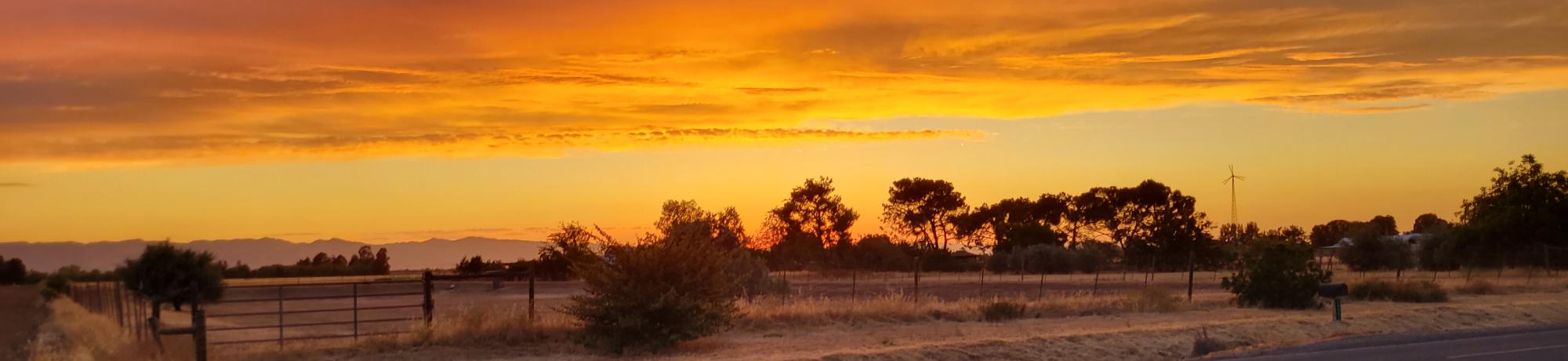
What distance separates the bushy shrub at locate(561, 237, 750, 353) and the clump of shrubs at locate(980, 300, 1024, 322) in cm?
1122

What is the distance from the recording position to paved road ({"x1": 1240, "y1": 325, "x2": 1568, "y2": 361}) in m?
23.7

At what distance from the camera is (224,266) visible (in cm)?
6412

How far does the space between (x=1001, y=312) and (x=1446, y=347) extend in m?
12.2

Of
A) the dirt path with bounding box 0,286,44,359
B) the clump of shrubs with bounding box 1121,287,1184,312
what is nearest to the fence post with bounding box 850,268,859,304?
the clump of shrubs with bounding box 1121,287,1184,312

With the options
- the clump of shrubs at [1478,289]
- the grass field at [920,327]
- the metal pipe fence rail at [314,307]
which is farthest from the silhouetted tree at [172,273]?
the clump of shrubs at [1478,289]

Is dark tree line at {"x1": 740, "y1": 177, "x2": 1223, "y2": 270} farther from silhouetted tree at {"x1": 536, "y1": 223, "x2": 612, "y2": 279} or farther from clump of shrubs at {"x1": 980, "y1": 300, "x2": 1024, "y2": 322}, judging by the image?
clump of shrubs at {"x1": 980, "y1": 300, "x2": 1024, "y2": 322}

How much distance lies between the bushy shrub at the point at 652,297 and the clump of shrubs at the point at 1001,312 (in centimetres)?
1122

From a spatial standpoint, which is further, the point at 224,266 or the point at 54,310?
the point at 224,266

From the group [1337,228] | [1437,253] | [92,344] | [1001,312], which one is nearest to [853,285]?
[1001,312]

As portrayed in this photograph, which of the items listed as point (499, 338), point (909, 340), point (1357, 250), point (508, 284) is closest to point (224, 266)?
point (508, 284)

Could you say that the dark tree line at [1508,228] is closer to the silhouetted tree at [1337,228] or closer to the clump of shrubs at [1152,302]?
the clump of shrubs at [1152,302]

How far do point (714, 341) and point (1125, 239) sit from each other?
349ft

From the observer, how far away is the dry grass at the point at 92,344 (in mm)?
23766

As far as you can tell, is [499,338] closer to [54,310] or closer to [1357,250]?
[54,310]
